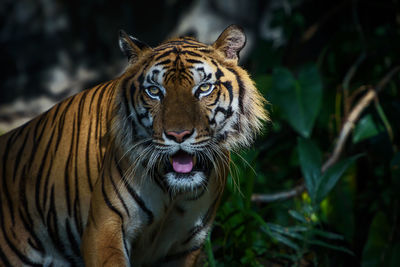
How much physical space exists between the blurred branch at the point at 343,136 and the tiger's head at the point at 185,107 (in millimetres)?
1500

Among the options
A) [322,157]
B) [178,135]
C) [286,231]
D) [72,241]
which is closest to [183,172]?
[178,135]

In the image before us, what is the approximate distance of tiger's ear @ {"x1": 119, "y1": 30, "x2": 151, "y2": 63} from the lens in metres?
2.29

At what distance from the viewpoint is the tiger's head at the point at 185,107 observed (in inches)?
82.0

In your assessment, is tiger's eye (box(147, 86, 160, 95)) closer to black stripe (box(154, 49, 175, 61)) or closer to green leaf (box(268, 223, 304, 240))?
black stripe (box(154, 49, 175, 61))

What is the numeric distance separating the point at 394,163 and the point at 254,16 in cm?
347

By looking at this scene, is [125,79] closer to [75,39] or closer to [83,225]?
[83,225]

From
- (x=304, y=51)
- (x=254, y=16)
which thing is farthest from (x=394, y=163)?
(x=254, y=16)

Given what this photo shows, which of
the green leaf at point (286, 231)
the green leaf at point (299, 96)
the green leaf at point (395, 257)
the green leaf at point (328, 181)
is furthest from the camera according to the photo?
the green leaf at point (299, 96)

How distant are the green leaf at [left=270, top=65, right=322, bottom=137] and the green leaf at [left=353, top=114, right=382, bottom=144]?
32cm

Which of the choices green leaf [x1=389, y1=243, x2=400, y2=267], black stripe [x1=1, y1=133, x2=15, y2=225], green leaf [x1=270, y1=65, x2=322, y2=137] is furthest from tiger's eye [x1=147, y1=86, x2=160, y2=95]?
green leaf [x1=389, y1=243, x2=400, y2=267]

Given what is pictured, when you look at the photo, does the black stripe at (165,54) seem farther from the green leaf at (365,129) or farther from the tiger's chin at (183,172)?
the green leaf at (365,129)

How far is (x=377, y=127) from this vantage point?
13.3ft

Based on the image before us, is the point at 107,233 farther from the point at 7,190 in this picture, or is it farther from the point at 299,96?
the point at 299,96

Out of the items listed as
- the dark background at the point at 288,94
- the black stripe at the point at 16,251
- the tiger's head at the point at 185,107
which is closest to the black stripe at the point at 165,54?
the tiger's head at the point at 185,107
